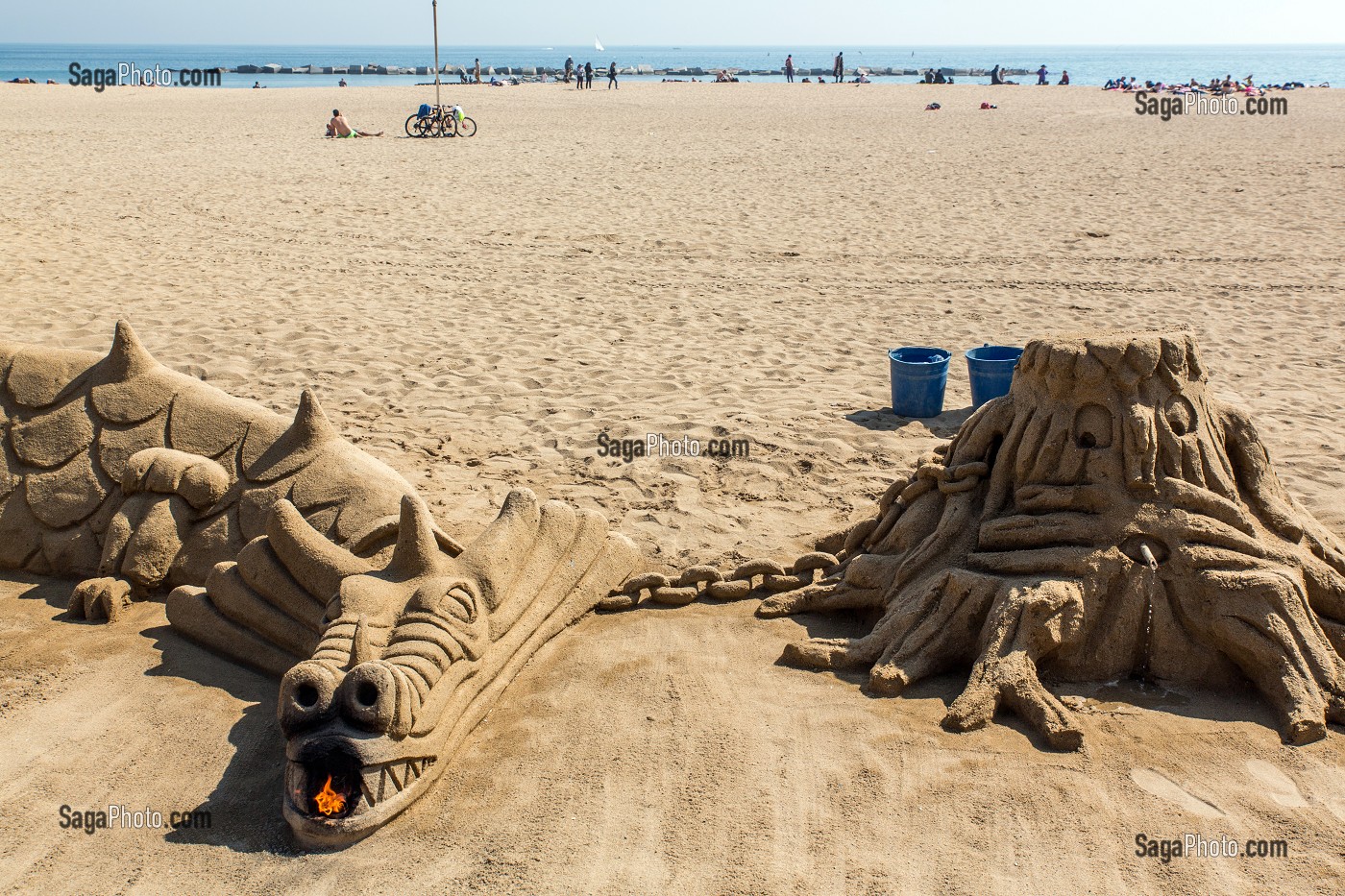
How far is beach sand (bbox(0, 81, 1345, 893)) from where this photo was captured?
2.84 meters

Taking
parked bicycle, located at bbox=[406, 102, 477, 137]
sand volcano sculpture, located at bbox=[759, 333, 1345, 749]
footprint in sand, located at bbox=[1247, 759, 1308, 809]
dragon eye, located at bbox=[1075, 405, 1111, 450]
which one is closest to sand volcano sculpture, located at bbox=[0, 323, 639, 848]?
sand volcano sculpture, located at bbox=[759, 333, 1345, 749]

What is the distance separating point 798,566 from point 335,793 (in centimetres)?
207

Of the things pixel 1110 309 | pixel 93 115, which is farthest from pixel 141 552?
pixel 93 115

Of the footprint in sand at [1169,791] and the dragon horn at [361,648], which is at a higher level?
the dragon horn at [361,648]

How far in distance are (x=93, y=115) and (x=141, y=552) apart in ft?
76.4

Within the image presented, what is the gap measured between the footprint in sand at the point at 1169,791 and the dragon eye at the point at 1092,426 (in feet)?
3.42

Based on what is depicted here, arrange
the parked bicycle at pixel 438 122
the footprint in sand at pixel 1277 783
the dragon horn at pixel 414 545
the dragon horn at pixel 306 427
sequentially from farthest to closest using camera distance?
the parked bicycle at pixel 438 122 < the dragon horn at pixel 306 427 < the dragon horn at pixel 414 545 < the footprint in sand at pixel 1277 783

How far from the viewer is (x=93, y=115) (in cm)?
2330

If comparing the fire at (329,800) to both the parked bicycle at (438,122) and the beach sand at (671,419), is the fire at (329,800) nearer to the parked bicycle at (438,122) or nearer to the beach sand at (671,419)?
the beach sand at (671,419)

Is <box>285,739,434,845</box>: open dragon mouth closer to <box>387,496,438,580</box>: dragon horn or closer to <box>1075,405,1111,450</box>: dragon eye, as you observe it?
<box>387,496,438,580</box>: dragon horn

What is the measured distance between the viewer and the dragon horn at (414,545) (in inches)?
134

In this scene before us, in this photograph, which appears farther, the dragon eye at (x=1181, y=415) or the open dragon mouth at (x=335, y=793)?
the dragon eye at (x=1181, y=415)

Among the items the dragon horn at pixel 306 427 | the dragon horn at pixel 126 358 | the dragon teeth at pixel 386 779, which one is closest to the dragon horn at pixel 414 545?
the dragon teeth at pixel 386 779

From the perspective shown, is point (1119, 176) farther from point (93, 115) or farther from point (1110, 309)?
point (93, 115)
